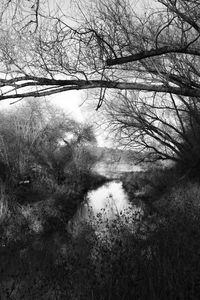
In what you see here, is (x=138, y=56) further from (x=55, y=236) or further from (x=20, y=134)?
(x=20, y=134)

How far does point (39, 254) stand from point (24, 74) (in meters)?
3.59

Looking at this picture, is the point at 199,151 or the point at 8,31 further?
the point at 199,151

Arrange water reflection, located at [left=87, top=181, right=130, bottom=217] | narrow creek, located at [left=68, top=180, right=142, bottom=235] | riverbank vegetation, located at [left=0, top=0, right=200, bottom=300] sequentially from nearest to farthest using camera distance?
1. riverbank vegetation, located at [left=0, top=0, right=200, bottom=300]
2. narrow creek, located at [left=68, top=180, right=142, bottom=235]
3. water reflection, located at [left=87, top=181, right=130, bottom=217]

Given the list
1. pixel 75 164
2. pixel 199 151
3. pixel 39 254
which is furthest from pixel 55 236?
pixel 75 164

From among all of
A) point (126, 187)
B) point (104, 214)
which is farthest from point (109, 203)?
point (126, 187)

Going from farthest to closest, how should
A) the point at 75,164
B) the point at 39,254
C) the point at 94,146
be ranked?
1. the point at 94,146
2. the point at 75,164
3. the point at 39,254

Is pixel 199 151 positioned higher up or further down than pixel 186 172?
higher up

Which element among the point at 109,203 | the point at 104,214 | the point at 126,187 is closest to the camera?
the point at 104,214

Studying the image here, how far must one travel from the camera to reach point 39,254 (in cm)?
598

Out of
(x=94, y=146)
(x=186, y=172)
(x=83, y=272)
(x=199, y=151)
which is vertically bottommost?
(x=94, y=146)

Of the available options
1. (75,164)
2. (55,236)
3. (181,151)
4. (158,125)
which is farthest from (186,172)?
(75,164)

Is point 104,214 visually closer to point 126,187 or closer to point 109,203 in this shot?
Result: point 109,203

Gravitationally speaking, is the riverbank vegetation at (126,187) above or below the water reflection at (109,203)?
above

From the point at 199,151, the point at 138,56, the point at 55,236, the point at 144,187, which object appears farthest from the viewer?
the point at 144,187
